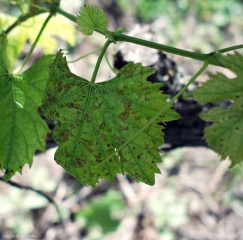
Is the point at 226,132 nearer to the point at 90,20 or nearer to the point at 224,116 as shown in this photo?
the point at 224,116

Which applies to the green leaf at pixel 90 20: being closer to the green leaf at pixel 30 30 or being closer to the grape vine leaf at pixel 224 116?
the grape vine leaf at pixel 224 116

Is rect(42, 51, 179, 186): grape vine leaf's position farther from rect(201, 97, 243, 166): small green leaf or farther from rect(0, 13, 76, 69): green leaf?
rect(0, 13, 76, 69): green leaf

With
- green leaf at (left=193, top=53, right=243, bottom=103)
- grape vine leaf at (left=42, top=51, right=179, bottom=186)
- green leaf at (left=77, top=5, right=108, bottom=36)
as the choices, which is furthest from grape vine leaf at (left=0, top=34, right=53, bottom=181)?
green leaf at (left=193, top=53, right=243, bottom=103)

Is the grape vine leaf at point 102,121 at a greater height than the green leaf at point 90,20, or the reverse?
the green leaf at point 90,20

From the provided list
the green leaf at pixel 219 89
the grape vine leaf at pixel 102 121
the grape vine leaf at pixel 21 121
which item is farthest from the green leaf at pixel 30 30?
the green leaf at pixel 219 89

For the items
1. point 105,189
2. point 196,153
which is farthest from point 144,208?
point 196,153

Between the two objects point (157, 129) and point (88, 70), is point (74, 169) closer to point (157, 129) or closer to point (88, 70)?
point (157, 129)

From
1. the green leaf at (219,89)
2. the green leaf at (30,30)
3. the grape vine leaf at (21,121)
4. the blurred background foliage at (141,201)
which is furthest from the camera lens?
the blurred background foliage at (141,201)
